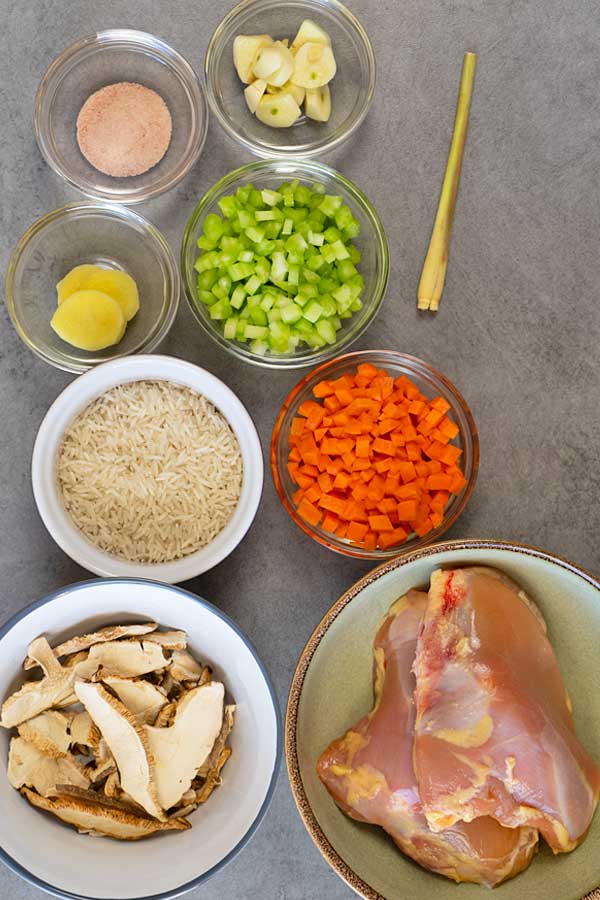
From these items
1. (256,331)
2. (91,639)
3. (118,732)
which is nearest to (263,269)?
(256,331)

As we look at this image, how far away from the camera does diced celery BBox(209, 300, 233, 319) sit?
1882mm

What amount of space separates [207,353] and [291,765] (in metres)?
0.96

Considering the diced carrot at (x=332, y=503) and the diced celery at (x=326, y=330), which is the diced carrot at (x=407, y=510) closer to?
the diced carrot at (x=332, y=503)

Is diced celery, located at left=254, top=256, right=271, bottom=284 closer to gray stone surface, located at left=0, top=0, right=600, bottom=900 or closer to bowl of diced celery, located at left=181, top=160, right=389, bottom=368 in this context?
bowl of diced celery, located at left=181, top=160, right=389, bottom=368

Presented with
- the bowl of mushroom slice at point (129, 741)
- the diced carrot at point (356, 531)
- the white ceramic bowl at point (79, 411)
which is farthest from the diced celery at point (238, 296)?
the bowl of mushroom slice at point (129, 741)

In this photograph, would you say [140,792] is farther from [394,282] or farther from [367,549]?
[394,282]

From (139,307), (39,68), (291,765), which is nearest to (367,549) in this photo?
(291,765)

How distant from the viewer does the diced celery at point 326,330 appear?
6.18ft

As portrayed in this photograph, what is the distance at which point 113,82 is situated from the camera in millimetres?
2045

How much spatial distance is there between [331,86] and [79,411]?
102 centimetres

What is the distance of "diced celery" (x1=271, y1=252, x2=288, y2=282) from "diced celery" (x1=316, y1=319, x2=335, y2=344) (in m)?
0.14

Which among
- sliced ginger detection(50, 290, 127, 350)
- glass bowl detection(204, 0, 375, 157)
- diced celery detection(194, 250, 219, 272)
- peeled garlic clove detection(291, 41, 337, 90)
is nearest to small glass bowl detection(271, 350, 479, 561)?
diced celery detection(194, 250, 219, 272)

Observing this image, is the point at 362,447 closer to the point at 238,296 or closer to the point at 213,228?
the point at 238,296

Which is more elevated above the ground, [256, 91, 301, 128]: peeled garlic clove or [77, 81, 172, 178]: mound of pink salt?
[256, 91, 301, 128]: peeled garlic clove
